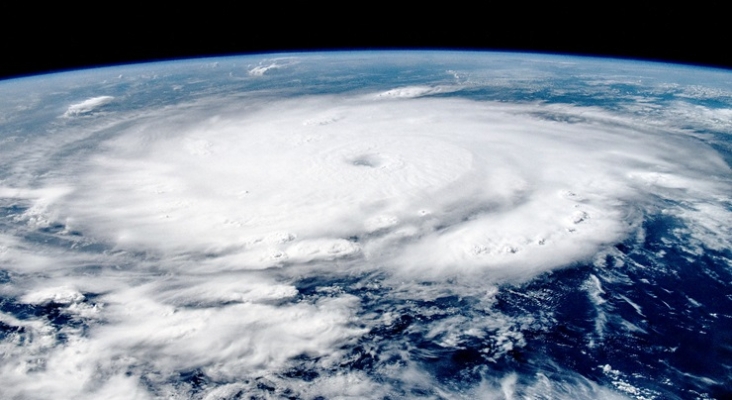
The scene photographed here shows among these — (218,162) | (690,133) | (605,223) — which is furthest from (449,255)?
(690,133)

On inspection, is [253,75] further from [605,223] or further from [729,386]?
[729,386]

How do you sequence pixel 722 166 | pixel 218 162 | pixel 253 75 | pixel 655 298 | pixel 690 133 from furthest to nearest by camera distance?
pixel 253 75, pixel 690 133, pixel 218 162, pixel 722 166, pixel 655 298

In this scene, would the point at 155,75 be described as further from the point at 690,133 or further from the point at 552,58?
the point at 552,58

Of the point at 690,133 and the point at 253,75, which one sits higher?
the point at 253,75

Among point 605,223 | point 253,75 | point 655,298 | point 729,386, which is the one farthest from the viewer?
point 253,75

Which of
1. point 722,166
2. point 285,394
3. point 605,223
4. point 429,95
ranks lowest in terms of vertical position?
point 285,394

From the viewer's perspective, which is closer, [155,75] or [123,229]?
[123,229]

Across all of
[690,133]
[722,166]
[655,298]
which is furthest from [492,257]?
[690,133]
